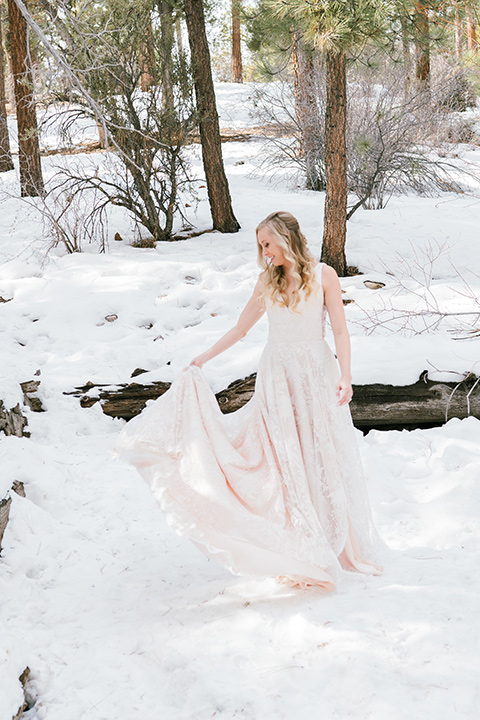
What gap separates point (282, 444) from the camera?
3074 mm

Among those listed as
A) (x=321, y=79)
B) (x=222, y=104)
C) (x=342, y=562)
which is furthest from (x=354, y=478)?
(x=222, y=104)

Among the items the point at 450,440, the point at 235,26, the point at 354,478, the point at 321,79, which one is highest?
the point at 235,26

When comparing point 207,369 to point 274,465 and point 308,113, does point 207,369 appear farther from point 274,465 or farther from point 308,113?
point 308,113

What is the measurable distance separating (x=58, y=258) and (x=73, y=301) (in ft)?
4.68

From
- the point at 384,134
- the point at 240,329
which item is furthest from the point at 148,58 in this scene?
the point at 240,329

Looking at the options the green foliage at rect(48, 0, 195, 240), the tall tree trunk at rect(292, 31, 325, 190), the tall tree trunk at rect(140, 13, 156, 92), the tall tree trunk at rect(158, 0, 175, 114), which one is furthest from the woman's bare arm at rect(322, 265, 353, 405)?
the tall tree trunk at rect(292, 31, 325, 190)

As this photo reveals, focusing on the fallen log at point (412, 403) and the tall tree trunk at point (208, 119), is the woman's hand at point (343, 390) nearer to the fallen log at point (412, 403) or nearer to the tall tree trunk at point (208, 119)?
the fallen log at point (412, 403)

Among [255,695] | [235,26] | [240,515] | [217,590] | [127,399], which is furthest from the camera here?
[235,26]

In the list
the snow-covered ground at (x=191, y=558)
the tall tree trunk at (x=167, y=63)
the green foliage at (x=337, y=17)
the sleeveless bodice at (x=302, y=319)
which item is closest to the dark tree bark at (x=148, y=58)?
the tall tree trunk at (x=167, y=63)

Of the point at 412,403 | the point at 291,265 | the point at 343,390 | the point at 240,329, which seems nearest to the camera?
the point at 343,390

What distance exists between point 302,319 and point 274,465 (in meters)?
0.72

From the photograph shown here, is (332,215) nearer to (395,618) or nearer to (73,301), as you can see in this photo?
(73,301)

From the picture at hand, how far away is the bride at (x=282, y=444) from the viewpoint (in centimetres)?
291

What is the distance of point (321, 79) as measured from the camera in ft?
38.2
